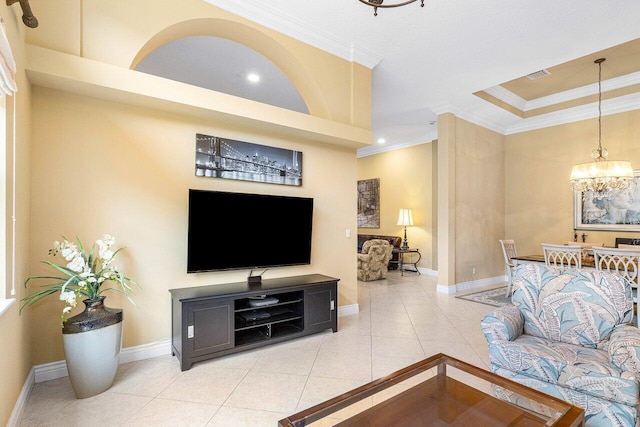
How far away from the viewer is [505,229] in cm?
689

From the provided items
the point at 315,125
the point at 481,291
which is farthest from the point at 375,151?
the point at 315,125

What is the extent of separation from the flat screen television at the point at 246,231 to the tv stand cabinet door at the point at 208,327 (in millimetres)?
412

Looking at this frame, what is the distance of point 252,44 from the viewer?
3393 millimetres

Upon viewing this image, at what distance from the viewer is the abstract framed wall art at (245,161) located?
3.21 metres

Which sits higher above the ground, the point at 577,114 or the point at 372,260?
the point at 577,114

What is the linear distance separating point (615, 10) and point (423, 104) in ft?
8.88

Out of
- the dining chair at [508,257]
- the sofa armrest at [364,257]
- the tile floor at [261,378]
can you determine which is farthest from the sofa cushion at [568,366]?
the sofa armrest at [364,257]

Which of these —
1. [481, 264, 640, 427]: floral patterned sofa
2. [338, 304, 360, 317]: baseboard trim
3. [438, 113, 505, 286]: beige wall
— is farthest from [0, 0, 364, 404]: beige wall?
[438, 113, 505, 286]: beige wall

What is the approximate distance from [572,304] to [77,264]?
11.8ft

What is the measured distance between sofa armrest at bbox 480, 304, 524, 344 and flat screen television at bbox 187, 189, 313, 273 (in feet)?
6.78

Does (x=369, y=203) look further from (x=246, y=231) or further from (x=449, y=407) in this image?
(x=449, y=407)

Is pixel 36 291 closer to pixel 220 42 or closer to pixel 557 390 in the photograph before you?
pixel 220 42

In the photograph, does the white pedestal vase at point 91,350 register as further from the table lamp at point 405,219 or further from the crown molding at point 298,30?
the table lamp at point 405,219

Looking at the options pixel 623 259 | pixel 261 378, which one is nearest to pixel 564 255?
pixel 623 259
